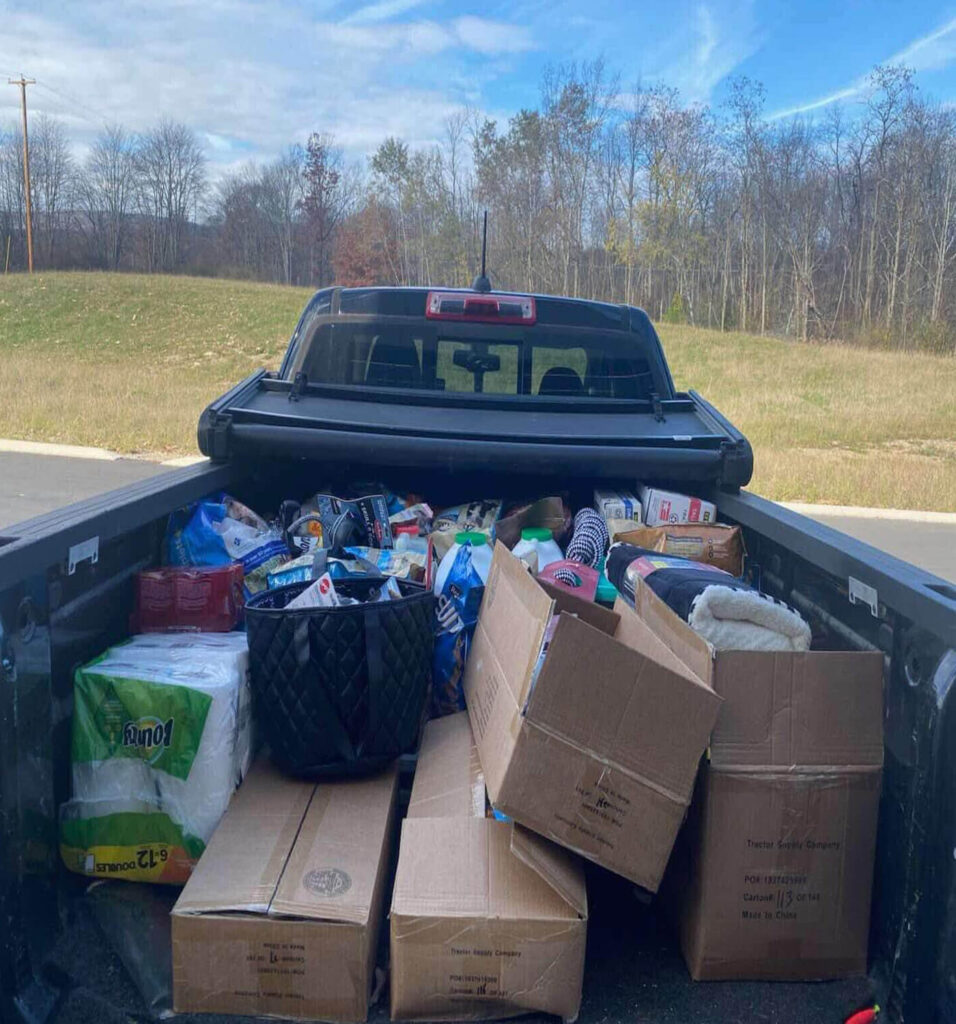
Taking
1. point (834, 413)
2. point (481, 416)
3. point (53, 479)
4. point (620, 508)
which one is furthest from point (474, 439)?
point (834, 413)

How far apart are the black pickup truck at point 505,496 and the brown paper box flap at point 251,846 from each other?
0.60 feet

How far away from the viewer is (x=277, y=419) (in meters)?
3.30

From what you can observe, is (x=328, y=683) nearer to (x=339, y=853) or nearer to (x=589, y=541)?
(x=339, y=853)

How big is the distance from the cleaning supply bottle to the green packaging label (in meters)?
1.25

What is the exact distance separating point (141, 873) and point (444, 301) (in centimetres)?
248

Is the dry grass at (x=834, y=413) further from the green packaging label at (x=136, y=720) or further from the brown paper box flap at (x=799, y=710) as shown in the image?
the green packaging label at (x=136, y=720)

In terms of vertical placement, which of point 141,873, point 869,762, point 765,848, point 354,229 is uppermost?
point 354,229

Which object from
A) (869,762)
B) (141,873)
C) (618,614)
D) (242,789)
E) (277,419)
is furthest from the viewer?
(277,419)

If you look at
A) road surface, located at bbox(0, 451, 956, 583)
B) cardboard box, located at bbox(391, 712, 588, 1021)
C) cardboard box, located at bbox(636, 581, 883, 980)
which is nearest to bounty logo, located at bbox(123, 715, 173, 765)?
cardboard box, located at bbox(391, 712, 588, 1021)

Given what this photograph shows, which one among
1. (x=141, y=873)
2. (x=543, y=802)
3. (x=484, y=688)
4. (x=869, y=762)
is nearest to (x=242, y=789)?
(x=141, y=873)

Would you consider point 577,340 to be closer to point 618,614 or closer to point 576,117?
point 618,614

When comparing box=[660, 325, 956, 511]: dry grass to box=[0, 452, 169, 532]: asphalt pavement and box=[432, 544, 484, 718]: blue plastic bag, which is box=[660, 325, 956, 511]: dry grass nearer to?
box=[0, 452, 169, 532]: asphalt pavement

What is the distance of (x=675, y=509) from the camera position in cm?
329

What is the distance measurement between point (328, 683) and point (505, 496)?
1.61 metres
